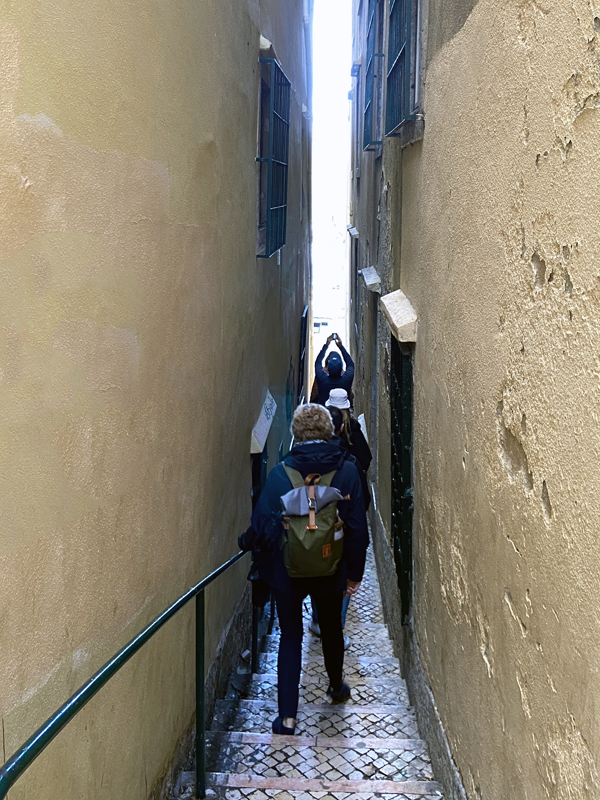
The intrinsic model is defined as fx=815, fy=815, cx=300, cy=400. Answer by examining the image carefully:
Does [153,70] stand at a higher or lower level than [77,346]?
higher

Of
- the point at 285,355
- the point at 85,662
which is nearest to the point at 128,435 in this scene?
the point at 85,662

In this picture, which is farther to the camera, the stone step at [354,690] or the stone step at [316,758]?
the stone step at [354,690]

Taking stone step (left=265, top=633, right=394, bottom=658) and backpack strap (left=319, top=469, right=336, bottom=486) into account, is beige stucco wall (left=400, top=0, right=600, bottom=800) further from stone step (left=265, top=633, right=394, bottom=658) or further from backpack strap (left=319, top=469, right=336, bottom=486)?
stone step (left=265, top=633, right=394, bottom=658)

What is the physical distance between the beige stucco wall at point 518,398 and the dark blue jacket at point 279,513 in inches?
18.9

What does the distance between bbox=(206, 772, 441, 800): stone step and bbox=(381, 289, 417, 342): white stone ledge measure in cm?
209

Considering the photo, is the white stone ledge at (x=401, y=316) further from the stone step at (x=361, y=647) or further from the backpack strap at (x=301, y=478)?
the stone step at (x=361, y=647)

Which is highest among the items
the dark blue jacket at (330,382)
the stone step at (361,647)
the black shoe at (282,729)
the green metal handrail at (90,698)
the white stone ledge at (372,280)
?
the white stone ledge at (372,280)

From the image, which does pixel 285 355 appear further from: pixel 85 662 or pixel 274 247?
pixel 85 662

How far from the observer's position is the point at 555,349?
186 cm

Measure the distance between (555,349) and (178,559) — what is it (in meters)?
2.10

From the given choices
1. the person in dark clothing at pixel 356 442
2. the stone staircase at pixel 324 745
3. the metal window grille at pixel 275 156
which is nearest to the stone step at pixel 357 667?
the stone staircase at pixel 324 745

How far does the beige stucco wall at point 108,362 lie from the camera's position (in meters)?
1.91

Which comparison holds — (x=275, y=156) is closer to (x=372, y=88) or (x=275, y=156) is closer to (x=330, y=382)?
(x=372, y=88)

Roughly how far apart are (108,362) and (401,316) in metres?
2.23
